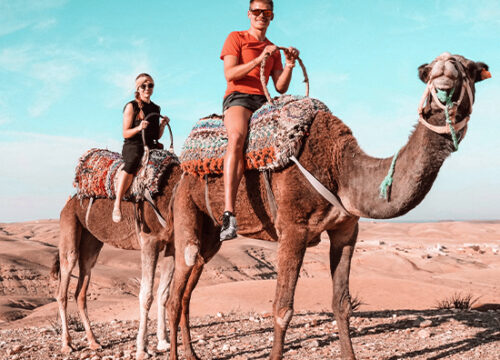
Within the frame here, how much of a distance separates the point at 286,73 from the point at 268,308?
8630mm

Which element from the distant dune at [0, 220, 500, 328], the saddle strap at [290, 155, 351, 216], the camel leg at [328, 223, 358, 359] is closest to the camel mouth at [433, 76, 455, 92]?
the saddle strap at [290, 155, 351, 216]

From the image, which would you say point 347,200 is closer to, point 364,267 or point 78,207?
point 78,207

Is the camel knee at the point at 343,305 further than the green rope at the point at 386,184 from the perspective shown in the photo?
A: Yes

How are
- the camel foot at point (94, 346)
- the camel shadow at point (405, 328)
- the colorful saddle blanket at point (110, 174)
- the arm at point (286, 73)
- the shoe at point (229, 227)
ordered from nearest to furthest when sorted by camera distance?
the shoe at point (229, 227), the arm at point (286, 73), the camel shadow at point (405, 328), the colorful saddle blanket at point (110, 174), the camel foot at point (94, 346)

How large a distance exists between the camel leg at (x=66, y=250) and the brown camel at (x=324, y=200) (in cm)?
296

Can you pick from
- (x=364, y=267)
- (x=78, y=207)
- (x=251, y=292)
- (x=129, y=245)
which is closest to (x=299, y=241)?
(x=129, y=245)

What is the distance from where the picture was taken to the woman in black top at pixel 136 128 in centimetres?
709

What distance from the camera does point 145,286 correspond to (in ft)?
22.3

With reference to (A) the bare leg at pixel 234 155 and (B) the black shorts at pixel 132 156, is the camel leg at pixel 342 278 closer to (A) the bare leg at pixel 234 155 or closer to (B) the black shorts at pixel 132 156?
(A) the bare leg at pixel 234 155

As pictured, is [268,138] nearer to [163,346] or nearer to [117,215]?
[117,215]

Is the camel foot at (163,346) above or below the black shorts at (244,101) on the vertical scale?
below

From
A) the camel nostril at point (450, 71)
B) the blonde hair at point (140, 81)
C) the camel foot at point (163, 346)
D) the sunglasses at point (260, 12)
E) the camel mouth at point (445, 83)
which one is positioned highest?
the sunglasses at point (260, 12)

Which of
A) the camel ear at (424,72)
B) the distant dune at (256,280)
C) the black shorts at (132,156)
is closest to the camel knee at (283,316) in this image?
the camel ear at (424,72)

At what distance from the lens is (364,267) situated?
26484 millimetres
